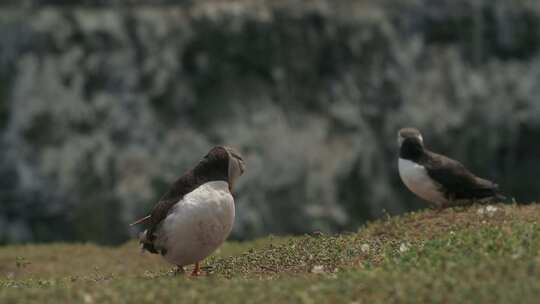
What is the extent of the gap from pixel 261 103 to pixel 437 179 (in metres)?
31.7

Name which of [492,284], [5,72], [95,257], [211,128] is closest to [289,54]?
[211,128]

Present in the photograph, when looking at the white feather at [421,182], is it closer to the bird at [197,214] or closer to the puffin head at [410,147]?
the puffin head at [410,147]

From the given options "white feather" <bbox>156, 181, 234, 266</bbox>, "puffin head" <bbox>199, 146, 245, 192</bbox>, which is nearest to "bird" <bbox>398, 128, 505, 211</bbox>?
"puffin head" <bbox>199, 146, 245, 192</bbox>

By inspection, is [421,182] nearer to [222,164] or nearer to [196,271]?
[222,164]

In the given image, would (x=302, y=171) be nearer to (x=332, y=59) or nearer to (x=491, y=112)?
(x=332, y=59)

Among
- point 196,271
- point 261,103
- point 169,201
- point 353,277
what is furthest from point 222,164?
point 261,103

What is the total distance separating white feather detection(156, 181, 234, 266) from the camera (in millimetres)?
14992

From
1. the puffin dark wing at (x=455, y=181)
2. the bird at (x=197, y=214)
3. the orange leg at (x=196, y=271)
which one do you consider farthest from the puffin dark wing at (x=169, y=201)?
the puffin dark wing at (x=455, y=181)

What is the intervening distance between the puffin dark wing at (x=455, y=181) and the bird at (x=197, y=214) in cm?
727

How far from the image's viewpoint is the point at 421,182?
22.0 meters

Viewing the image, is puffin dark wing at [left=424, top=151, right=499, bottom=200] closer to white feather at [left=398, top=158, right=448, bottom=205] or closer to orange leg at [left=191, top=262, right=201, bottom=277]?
white feather at [left=398, top=158, right=448, bottom=205]

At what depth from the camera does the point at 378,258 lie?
15109 millimetres

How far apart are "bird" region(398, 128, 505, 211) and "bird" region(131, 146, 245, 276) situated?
7118 mm

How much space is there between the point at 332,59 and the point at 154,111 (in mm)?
10066
